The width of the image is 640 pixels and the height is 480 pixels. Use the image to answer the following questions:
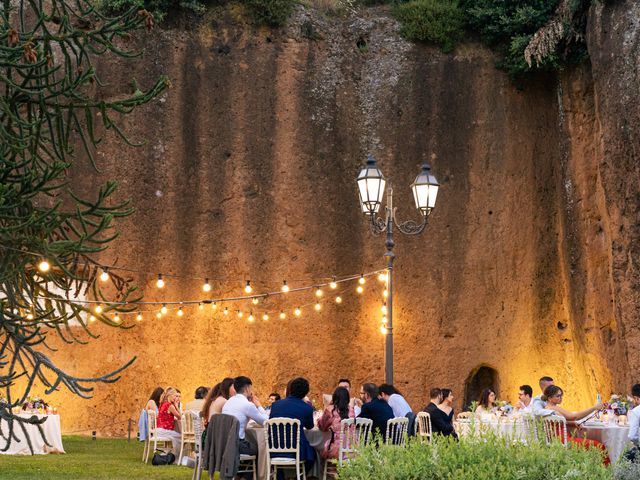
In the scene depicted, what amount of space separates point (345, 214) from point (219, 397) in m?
9.26

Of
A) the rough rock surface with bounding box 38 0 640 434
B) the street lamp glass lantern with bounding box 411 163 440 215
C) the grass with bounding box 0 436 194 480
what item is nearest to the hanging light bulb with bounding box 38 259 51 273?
the grass with bounding box 0 436 194 480

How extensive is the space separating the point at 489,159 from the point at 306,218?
4.17 meters

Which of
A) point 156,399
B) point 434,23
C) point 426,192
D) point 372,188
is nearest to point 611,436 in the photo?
point 426,192

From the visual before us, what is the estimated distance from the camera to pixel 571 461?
5293 millimetres

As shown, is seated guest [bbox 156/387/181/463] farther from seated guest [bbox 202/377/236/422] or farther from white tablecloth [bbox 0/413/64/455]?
seated guest [bbox 202/377/236/422]

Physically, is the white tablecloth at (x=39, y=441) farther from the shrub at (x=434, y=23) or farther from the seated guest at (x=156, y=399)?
the shrub at (x=434, y=23)

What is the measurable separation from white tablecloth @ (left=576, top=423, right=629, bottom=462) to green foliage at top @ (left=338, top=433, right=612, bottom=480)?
17.8ft

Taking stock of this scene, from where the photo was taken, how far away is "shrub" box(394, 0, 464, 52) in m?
21.5

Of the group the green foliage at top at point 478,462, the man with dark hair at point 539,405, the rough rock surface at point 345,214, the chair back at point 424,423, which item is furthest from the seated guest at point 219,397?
the rough rock surface at point 345,214

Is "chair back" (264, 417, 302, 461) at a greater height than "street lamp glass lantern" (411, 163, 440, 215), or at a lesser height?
lesser

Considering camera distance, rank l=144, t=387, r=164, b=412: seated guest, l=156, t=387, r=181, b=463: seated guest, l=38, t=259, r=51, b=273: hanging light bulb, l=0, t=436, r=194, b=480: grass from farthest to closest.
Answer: l=144, t=387, r=164, b=412: seated guest
l=156, t=387, r=181, b=463: seated guest
l=0, t=436, r=194, b=480: grass
l=38, t=259, r=51, b=273: hanging light bulb

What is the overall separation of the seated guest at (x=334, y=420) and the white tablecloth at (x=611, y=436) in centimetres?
268

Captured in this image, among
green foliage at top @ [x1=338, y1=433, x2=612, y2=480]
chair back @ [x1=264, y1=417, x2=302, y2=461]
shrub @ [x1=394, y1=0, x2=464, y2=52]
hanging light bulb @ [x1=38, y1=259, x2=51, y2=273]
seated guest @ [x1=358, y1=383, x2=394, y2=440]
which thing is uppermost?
shrub @ [x1=394, y1=0, x2=464, y2=52]

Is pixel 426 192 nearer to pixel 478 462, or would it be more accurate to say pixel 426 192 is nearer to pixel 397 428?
pixel 397 428
